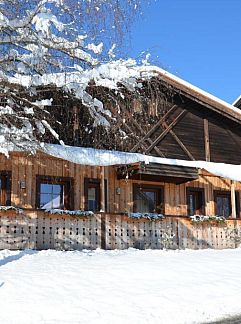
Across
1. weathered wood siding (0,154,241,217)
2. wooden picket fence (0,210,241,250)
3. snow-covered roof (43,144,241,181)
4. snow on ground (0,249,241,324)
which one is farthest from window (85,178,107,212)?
snow on ground (0,249,241,324)

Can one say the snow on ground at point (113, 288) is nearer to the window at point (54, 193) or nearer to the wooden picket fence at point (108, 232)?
the wooden picket fence at point (108, 232)

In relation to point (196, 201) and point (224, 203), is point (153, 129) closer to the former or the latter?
point (196, 201)

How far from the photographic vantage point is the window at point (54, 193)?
49.5 feet

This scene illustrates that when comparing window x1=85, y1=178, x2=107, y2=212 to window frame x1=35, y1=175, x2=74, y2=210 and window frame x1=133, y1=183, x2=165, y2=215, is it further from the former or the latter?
window frame x1=133, y1=183, x2=165, y2=215

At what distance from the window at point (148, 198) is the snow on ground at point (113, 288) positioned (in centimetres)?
481

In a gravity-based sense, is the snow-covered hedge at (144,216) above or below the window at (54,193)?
below

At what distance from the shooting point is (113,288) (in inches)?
338

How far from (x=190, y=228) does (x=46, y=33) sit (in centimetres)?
973

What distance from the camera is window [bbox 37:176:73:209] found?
49.5 ft

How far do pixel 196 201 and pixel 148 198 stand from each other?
221 centimetres

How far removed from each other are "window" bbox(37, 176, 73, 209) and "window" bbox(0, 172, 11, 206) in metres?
0.97

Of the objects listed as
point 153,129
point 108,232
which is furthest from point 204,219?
point 153,129

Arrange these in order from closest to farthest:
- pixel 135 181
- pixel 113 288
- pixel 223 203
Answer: pixel 113 288 < pixel 135 181 < pixel 223 203

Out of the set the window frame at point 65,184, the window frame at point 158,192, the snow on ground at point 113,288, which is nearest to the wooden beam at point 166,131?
the window frame at point 158,192
